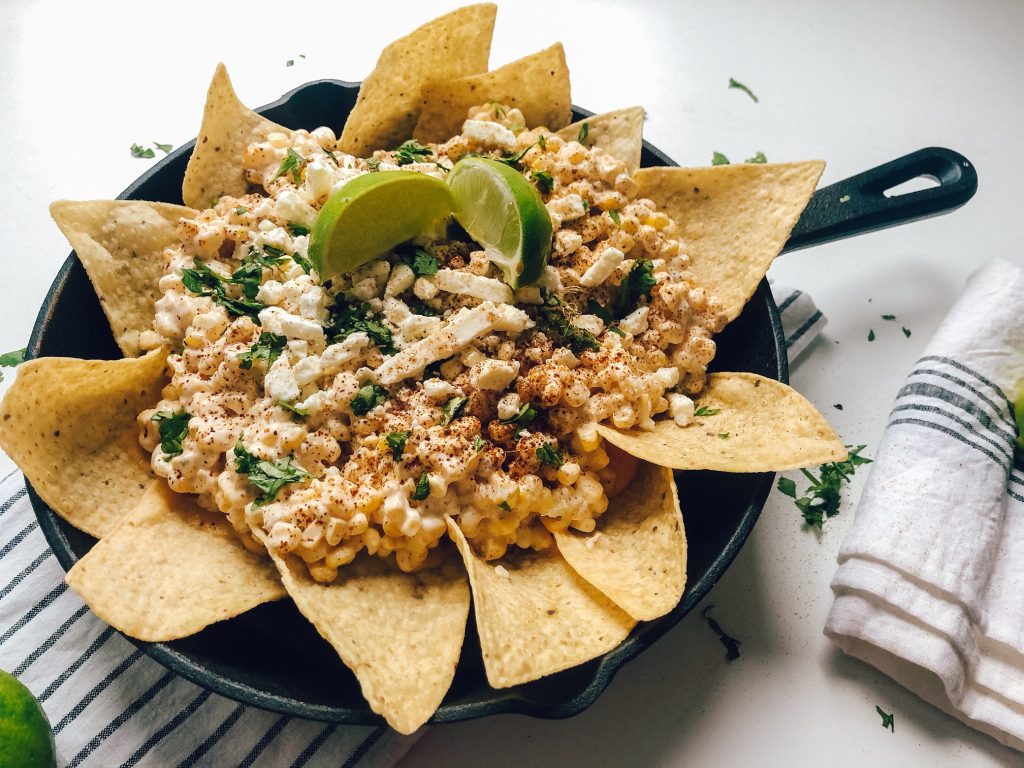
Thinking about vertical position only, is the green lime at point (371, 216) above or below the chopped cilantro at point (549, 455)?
above

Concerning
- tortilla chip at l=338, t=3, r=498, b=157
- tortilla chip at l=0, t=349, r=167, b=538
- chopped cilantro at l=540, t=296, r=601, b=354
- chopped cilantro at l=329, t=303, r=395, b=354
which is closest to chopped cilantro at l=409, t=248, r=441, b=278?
chopped cilantro at l=329, t=303, r=395, b=354

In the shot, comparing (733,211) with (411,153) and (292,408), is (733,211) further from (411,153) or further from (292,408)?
(292,408)

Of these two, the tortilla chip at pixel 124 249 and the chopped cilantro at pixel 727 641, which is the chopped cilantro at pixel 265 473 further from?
the chopped cilantro at pixel 727 641

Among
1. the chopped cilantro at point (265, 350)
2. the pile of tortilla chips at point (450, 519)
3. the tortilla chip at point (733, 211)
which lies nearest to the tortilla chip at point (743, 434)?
the pile of tortilla chips at point (450, 519)

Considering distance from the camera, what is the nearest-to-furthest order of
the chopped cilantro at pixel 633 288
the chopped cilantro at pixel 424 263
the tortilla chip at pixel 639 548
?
the tortilla chip at pixel 639 548
the chopped cilantro at pixel 424 263
the chopped cilantro at pixel 633 288

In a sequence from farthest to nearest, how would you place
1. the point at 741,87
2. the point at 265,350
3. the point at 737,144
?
the point at 741,87
the point at 737,144
the point at 265,350

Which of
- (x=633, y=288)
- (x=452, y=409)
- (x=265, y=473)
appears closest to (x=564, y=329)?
(x=633, y=288)

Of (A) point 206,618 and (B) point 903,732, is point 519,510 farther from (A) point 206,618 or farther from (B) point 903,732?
(B) point 903,732
